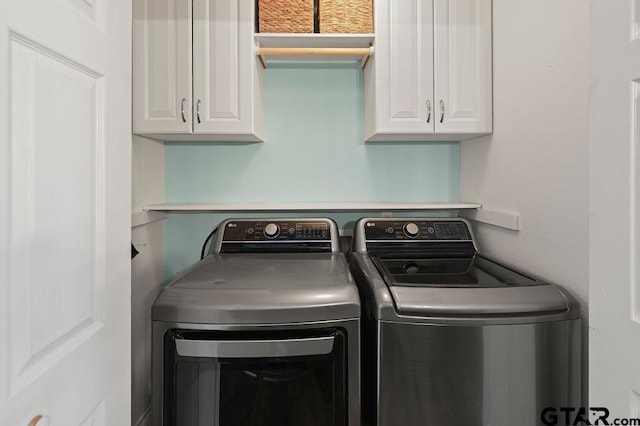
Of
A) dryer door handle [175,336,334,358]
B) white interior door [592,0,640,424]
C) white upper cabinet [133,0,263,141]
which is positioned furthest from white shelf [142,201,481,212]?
white interior door [592,0,640,424]

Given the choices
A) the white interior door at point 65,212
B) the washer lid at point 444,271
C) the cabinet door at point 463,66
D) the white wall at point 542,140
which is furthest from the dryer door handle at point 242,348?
the cabinet door at point 463,66

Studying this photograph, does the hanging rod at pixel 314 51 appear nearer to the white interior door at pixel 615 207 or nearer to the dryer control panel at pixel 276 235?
the dryer control panel at pixel 276 235

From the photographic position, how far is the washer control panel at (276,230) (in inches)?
72.4

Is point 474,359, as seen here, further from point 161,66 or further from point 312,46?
point 161,66

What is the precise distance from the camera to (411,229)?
1863 mm

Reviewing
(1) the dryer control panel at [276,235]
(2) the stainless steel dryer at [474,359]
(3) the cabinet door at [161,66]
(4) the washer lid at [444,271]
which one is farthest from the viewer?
(1) the dryer control panel at [276,235]

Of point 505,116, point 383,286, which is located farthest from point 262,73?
point 383,286

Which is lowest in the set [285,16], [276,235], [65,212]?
[276,235]

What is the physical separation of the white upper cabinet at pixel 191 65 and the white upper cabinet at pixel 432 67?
58cm

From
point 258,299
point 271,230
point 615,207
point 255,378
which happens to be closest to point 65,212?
point 258,299

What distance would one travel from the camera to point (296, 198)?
82.6 inches

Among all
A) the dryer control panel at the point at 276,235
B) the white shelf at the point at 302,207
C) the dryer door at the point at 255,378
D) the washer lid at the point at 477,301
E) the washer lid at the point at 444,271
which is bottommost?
the dryer door at the point at 255,378

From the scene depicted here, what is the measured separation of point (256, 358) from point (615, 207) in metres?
0.99

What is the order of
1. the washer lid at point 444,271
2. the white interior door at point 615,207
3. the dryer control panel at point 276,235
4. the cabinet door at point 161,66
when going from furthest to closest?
1. the dryer control panel at point 276,235
2. the cabinet door at point 161,66
3. the washer lid at point 444,271
4. the white interior door at point 615,207
